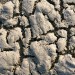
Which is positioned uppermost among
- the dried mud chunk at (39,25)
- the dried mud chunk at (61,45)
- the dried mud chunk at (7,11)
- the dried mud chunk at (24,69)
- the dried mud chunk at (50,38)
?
the dried mud chunk at (7,11)

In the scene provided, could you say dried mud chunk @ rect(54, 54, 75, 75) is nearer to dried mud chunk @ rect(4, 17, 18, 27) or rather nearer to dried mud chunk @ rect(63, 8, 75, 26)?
dried mud chunk @ rect(63, 8, 75, 26)

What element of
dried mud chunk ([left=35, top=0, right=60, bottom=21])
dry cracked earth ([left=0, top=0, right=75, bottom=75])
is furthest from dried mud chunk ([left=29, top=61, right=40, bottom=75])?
dried mud chunk ([left=35, top=0, right=60, bottom=21])

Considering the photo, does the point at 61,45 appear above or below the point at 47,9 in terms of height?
below

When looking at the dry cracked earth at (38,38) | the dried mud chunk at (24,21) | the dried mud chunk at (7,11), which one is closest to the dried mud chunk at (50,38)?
the dry cracked earth at (38,38)

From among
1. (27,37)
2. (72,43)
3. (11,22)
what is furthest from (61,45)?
(11,22)

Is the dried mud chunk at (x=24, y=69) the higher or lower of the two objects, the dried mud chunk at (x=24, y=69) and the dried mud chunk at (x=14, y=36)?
the lower

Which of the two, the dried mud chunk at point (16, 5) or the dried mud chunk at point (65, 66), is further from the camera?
the dried mud chunk at point (16, 5)

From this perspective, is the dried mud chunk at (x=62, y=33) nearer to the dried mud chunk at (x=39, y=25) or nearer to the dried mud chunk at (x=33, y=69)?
the dried mud chunk at (x=39, y=25)

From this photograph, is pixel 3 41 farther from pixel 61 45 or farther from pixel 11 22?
pixel 61 45

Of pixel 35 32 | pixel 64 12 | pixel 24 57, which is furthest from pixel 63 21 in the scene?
pixel 24 57
